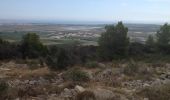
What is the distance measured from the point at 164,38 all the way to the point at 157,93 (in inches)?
868

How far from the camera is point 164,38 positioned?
2911cm

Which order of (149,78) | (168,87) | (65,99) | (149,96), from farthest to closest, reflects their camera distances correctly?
1. (149,78)
2. (168,87)
3. (149,96)
4. (65,99)

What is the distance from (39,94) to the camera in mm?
8344

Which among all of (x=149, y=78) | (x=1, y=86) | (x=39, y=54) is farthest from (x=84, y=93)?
(x=39, y=54)

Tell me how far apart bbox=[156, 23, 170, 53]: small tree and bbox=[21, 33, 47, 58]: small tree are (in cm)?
1205

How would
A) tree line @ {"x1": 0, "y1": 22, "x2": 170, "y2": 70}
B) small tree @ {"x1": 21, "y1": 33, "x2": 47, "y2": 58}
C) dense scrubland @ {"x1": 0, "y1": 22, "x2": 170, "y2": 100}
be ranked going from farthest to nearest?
1. small tree @ {"x1": 21, "y1": 33, "x2": 47, "y2": 58}
2. tree line @ {"x1": 0, "y1": 22, "x2": 170, "y2": 70}
3. dense scrubland @ {"x1": 0, "y1": 22, "x2": 170, "y2": 100}

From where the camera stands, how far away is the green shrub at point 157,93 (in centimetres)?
779

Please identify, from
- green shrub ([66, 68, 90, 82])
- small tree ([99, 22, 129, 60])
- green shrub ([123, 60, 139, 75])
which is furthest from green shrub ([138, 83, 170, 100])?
small tree ([99, 22, 129, 60])

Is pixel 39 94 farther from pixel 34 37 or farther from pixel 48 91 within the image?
pixel 34 37

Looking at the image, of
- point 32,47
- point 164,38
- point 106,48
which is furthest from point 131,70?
point 164,38

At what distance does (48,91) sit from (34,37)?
20.6 metres

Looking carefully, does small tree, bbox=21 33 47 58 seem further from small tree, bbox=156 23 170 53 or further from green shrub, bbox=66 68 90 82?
green shrub, bbox=66 68 90 82

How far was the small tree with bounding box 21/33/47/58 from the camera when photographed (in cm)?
2741

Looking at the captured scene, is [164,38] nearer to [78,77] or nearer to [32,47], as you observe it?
[32,47]
